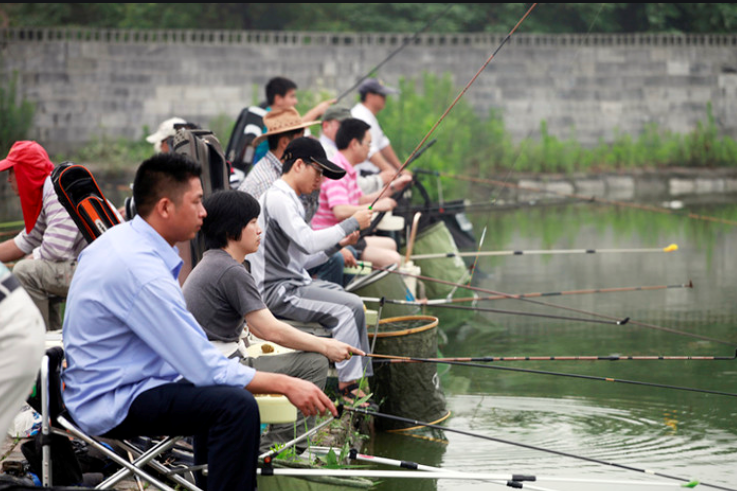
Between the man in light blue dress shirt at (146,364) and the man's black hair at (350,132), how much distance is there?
4058mm

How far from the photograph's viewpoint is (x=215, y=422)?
317 cm

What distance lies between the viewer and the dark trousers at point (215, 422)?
10.4 ft

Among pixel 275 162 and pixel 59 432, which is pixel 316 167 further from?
pixel 59 432

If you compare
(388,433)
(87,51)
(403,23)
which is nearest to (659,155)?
(403,23)

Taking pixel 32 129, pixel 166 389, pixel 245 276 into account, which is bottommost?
pixel 166 389

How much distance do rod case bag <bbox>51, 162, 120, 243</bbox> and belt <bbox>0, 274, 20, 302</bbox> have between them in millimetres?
1934

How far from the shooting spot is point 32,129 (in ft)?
65.7

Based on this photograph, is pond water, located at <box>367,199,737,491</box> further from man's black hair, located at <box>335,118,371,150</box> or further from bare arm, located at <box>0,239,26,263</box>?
bare arm, located at <box>0,239,26,263</box>

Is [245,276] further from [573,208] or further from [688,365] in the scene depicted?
[573,208]

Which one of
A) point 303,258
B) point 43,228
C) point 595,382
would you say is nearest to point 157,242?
point 303,258

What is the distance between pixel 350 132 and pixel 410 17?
19.7 meters

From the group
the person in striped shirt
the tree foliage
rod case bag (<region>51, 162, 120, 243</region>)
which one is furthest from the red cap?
the tree foliage

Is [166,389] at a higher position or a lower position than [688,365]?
higher

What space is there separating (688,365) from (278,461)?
3843mm
